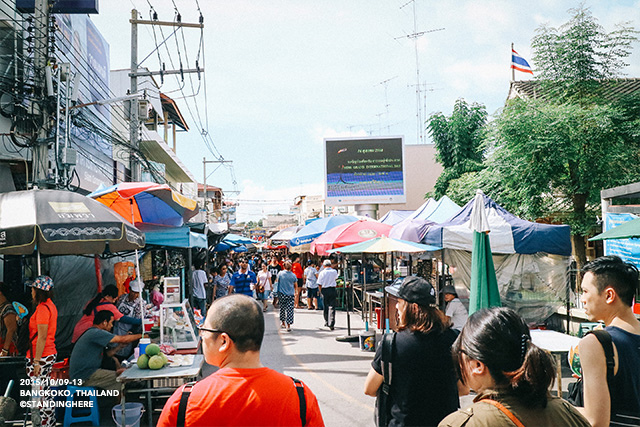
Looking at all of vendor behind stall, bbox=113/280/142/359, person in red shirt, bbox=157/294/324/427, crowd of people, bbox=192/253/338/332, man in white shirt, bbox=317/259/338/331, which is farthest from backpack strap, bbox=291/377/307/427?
man in white shirt, bbox=317/259/338/331

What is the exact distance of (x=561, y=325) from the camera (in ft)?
38.3

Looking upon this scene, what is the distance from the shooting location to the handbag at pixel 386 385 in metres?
3.03

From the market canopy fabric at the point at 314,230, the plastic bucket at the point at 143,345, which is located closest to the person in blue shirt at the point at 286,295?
A: the market canopy fabric at the point at 314,230

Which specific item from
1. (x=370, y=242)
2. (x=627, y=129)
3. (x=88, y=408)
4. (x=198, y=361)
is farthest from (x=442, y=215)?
(x=88, y=408)

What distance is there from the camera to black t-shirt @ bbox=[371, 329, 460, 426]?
2998mm

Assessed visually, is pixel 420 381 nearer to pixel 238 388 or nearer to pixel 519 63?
pixel 238 388

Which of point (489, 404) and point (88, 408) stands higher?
point (489, 404)

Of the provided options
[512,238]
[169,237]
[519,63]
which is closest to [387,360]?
[169,237]

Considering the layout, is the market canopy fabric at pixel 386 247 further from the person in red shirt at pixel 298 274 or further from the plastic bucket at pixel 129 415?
the person in red shirt at pixel 298 274

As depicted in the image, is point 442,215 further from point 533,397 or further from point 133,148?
point 533,397

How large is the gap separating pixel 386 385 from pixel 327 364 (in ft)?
21.8

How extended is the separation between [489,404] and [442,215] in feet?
39.0

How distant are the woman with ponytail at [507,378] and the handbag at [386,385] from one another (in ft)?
3.81

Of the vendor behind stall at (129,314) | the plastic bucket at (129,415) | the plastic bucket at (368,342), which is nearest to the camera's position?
the plastic bucket at (129,415)
